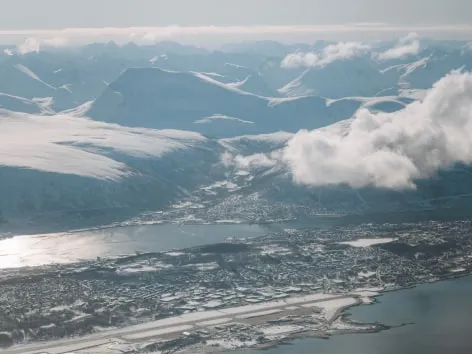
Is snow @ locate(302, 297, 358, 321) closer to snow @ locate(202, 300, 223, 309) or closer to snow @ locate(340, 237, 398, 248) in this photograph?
snow @ locate(202, 300, 223, 309)

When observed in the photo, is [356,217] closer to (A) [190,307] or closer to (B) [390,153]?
(B) [390,153]

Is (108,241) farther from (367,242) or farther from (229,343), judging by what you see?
(229,343)

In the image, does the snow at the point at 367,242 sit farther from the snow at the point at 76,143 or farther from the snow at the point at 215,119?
the snow at the point at 215,119

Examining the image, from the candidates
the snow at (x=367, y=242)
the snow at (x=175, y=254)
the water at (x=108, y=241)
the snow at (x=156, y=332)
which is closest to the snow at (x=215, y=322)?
the snow at (x=156, y=332)

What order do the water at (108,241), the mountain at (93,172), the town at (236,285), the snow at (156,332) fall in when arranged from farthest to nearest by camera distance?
the mountain at (93,172) → the water at (108,241) → the town at (236,285) → the snow at (156,332)

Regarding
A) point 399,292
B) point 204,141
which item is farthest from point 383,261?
point 204,141

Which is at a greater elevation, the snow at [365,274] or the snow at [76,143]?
the snow at [76,143]

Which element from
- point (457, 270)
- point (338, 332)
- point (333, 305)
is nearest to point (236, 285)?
point (333, 305)

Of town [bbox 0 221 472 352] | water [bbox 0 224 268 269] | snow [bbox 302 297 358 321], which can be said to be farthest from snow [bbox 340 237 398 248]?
snow [bbox 302 297 358 321]
